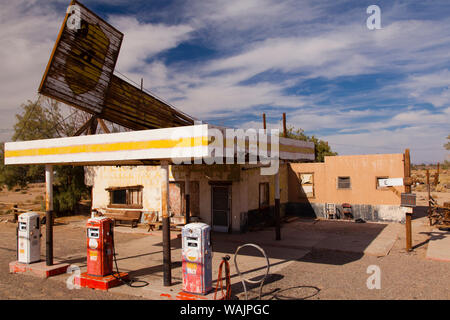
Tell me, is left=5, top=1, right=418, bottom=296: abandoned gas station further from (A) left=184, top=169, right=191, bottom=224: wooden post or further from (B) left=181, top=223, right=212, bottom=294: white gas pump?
(B) left=181, top=223, right=212, bottom=294: white gas pump

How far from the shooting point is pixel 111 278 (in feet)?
26.1

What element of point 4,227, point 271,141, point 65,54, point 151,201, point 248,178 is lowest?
point 4,227

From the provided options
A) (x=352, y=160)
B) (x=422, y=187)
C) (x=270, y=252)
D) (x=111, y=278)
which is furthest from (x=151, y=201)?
(x=422, y=187)

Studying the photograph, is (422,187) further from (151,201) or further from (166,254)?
(166,254)

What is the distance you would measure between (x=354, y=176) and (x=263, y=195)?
4952 millimetres

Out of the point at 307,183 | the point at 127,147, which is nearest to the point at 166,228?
the point at 127,147

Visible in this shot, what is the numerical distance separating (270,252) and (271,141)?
3.63 metres

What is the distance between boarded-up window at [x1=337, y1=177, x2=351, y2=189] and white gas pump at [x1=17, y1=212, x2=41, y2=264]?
1399 cm

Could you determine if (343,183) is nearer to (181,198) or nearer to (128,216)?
(181,198)

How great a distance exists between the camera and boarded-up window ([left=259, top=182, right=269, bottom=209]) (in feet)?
52.8

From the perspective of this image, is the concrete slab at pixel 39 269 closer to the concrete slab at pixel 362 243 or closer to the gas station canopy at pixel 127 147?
the gas station canopy at pixel 127 147

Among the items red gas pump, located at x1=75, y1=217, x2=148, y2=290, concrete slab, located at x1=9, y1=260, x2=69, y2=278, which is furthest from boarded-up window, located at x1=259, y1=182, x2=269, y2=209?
concrete slab, located at x1=9, y1=260, x2=69, y2=278
